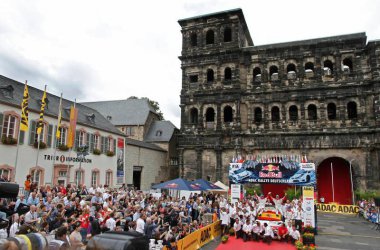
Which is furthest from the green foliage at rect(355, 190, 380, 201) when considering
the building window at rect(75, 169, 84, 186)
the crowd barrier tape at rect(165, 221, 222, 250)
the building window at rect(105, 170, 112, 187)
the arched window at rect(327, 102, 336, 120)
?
the building window at rect(75, 169, 84, 186)

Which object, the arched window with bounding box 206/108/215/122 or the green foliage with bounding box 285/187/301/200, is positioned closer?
the green foliage with bounding box 285/187/301/200

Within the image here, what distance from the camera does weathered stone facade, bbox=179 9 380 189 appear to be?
28.5m

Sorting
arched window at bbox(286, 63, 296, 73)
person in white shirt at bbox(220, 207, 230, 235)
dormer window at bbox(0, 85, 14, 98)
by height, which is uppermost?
arched window at bbox(286, 63, 296, 73)

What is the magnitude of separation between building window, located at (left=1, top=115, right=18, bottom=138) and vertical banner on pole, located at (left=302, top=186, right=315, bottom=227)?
19099 mm

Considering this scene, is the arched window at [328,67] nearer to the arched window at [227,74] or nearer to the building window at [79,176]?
the arched window at [227,74]

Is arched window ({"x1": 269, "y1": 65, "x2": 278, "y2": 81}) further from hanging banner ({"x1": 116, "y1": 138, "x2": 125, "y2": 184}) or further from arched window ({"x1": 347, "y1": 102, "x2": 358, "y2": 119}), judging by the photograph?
hanging banner ({"x1": 116, "y1": 138, "x2": 125, "y2": 184})

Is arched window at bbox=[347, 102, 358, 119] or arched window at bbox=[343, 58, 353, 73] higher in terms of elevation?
arched window at bbox=[343, 58, 353, 73]

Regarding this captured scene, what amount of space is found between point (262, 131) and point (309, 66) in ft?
29.8

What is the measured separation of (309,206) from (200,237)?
24.1ft

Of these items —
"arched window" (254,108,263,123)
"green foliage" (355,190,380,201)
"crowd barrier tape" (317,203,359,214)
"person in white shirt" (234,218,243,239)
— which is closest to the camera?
"person in white shirt" (234,218,243,239)

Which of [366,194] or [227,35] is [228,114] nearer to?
[227,35]

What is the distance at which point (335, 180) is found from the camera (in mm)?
29859

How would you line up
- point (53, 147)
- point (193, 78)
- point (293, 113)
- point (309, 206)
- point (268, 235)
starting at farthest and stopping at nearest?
point (193, 78), point (293, 113), point (53, 147), point (309, 206), point (268, 235)

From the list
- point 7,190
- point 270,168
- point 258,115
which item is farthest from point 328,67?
point 7,190
